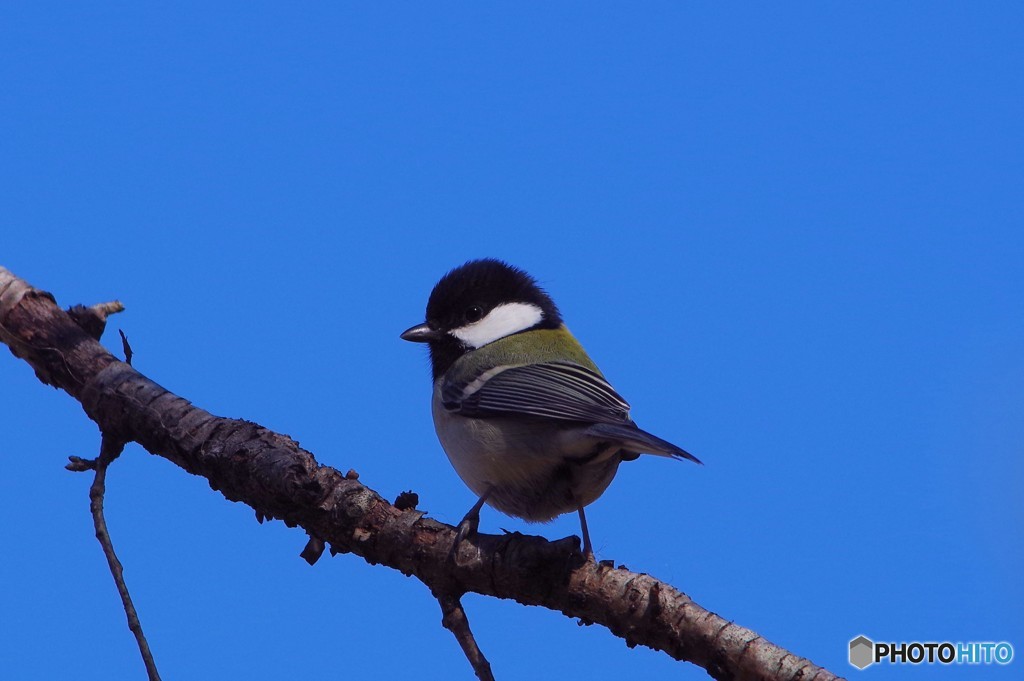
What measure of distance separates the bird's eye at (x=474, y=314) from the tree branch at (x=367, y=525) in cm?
→ 173

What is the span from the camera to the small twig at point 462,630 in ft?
9.64

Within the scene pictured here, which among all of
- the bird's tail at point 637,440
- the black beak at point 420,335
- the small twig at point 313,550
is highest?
the black beak at point 420,335

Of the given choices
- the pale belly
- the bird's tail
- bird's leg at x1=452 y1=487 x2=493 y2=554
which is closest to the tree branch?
bird's leg at x1=452 y1=487 x2=493 y2=554

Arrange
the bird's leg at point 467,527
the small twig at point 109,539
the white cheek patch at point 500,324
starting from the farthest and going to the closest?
the white cheek patch at point 500,324, the bird's leg at point 467,527, the small twig at point 109,539

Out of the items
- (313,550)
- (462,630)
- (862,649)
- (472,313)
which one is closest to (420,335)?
(472,313)

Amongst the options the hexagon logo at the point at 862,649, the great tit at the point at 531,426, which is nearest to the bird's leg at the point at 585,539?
the great tit at the point at 531,426

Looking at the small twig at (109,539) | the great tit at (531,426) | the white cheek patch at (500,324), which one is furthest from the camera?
the white cheek patch at (500,324)

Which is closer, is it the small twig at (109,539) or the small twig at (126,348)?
the small twig at (109,539)

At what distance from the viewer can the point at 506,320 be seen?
503cm

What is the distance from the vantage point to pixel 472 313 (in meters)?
4.99

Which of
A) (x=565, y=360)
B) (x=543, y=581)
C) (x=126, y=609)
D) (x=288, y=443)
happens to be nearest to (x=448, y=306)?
(x=565, y=360)

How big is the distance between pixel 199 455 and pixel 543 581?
1.24 m

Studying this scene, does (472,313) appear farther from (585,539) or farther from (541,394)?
(585,539)

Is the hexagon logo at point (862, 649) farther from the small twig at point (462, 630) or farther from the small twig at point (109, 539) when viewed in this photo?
the small twig at point (109, 539)
